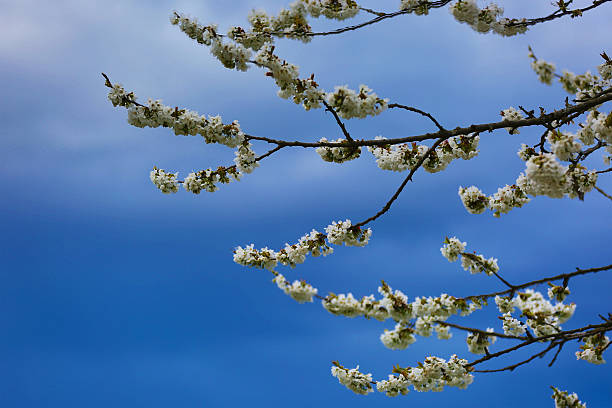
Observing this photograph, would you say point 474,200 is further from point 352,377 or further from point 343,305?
point 343,305

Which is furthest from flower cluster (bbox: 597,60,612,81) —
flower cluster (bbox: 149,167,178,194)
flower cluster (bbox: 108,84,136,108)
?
flower cluster (bbox: 108,84,136,108)

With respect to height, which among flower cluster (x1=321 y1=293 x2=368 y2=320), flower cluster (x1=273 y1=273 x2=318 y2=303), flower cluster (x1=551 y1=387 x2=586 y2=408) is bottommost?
flower cluster (x1=551 y1=387 x2=586 y2=408)

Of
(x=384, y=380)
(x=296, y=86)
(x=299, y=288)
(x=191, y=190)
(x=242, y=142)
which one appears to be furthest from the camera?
(x=191, y=190)

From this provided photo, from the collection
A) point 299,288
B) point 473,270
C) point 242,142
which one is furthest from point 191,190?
point 473,270

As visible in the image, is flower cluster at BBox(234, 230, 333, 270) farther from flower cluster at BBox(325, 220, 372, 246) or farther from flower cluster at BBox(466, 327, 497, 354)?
flower cluster at BBox(466, 327, 497, 354)

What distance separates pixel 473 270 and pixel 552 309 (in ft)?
4.34

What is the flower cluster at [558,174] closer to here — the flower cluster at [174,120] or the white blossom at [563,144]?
the white blossom at [563,144]

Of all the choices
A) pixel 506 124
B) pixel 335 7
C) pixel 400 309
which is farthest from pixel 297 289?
pixel 335 7

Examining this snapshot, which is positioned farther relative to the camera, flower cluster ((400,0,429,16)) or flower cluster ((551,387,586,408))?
flower cluster ((400,0,429,16))

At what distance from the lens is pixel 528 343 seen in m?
5.11

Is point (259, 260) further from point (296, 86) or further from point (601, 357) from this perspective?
point (601, 357)

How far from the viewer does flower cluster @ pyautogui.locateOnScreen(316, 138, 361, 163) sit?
732 cm

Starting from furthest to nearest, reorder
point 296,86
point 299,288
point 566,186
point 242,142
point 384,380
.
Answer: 1. point 242,142
2. point 384,380
3. point 296,86
4. point 566,186
5. point 299,288

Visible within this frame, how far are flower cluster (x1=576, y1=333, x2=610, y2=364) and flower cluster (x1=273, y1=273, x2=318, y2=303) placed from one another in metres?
3.86
